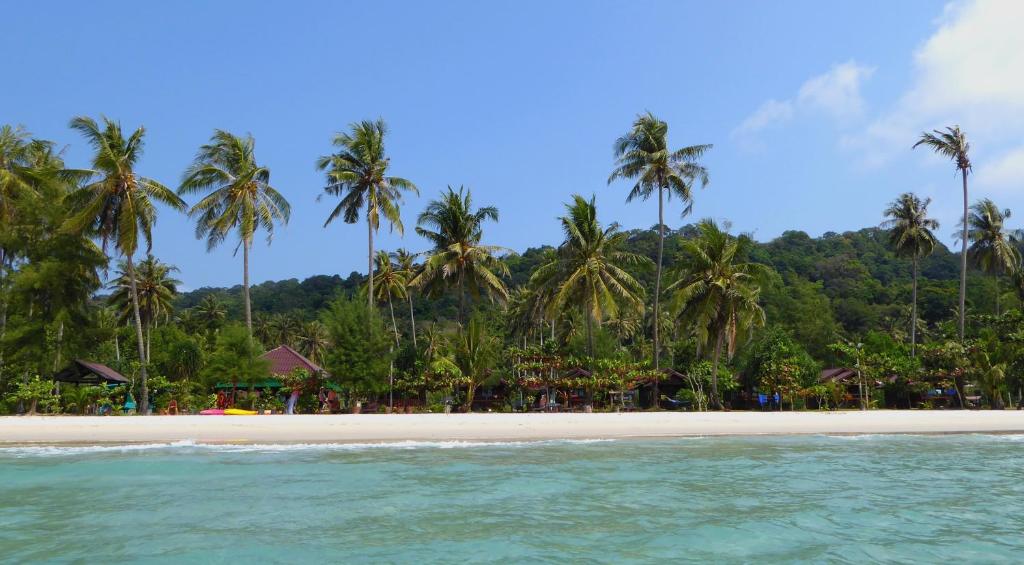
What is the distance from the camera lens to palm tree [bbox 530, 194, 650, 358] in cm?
2931

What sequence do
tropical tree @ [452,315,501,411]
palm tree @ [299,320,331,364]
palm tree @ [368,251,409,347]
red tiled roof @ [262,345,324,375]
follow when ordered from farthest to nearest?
palm tree @ [299,320,331,364], palm tree @ [368,251,409,347], red tiled roof @ [262,345,324,375], tropical tree @ [452,315,501,411]

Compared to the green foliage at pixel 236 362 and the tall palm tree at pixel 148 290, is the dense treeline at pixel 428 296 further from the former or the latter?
the tall palm tree at pixel 148 290

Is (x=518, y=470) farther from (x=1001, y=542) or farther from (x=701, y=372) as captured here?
(x=701, y=372)

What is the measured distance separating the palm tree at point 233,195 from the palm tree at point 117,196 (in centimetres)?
205

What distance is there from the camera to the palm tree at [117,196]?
25.5m

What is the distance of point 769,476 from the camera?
12.5 metres

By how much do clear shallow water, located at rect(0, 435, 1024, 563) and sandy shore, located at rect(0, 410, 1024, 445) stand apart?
257 centimetres

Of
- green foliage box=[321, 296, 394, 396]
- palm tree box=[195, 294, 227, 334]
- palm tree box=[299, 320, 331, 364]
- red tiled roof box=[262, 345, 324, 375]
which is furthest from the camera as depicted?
palm tree box=[299, 320, 331, 364]

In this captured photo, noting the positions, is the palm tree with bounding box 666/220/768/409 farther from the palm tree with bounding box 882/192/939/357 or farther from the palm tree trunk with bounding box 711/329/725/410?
the palm tree with bounding box 882/192/939/357

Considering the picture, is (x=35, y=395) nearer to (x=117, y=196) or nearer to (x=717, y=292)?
(x=117, y=196)

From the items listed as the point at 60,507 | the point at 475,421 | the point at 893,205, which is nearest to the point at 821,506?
the point at 60,507

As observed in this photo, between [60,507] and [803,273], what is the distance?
76286 mm

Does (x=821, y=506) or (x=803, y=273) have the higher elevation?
(x=803, y=273)

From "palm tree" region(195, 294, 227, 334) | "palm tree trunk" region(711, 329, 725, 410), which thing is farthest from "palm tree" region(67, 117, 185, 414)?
"palm tree" region(195, 294, 227, 334)
